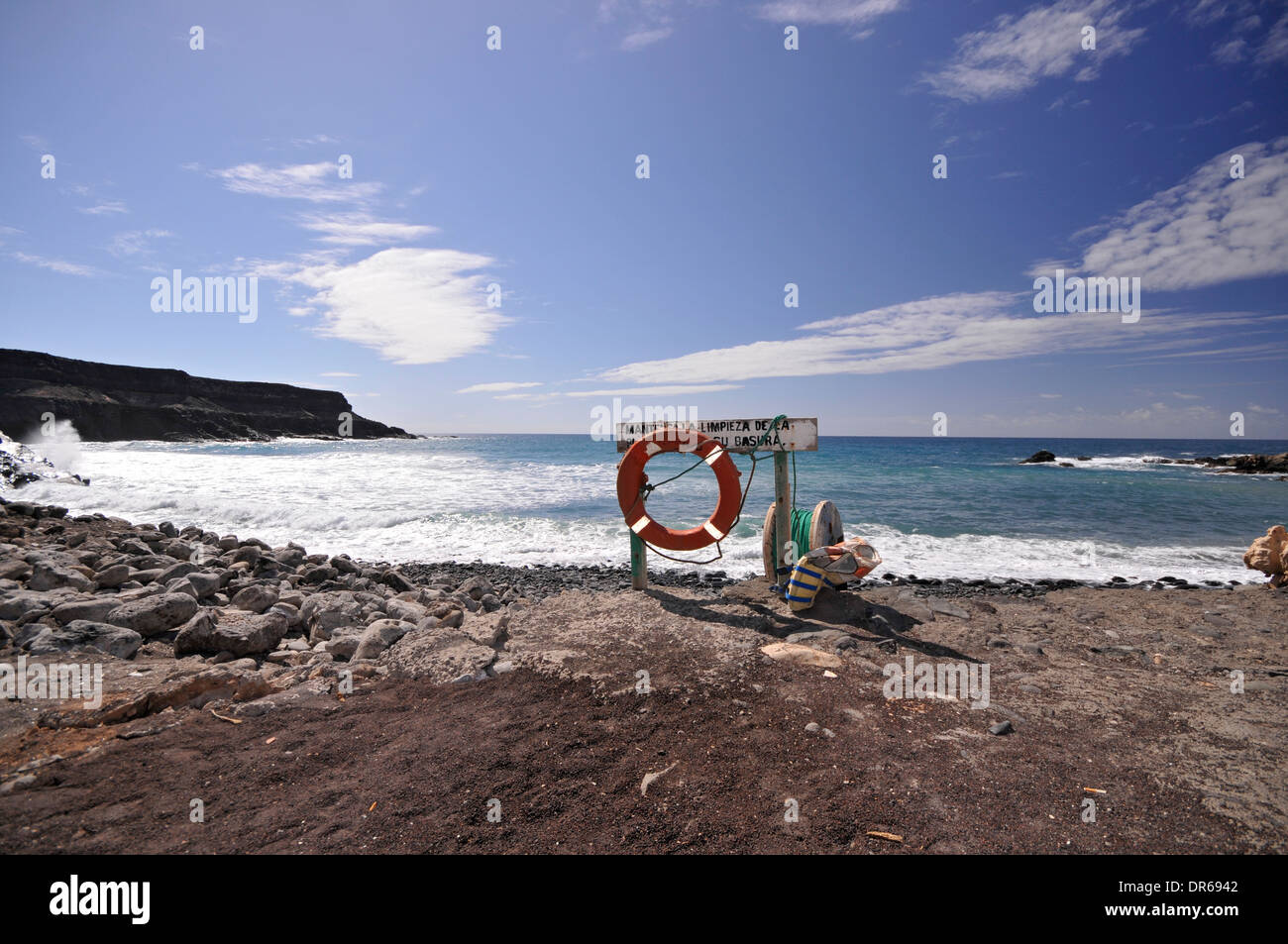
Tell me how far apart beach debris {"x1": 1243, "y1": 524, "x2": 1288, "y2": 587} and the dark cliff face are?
60.2 metres

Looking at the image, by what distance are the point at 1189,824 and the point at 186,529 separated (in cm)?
1224


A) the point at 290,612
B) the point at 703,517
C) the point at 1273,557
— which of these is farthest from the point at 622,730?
the point at 703,517

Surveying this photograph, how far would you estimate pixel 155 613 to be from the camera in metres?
4.04

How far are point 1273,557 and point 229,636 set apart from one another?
39.4 ft

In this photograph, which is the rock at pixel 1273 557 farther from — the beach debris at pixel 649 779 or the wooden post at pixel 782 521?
the beach debris at pixel 649 779

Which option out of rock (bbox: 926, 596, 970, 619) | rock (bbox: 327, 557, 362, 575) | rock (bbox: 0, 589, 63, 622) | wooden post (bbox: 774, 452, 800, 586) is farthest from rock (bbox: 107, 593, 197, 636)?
rock (bbox: 926, 596, 970, 619)

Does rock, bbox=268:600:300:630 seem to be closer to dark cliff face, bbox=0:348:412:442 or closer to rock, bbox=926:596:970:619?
rock, bbox=926:596:970:619

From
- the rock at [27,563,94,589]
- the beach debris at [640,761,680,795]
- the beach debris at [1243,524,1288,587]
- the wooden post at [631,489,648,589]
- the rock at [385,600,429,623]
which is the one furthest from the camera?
the beach debris at [1243,524,1288,587]

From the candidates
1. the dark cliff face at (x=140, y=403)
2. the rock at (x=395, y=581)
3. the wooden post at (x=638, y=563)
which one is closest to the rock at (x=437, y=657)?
the wooden post at (x=638, y=563)

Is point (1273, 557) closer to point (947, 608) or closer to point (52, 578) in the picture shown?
point (947, 608)

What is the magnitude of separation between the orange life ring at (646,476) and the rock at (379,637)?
2193 mm

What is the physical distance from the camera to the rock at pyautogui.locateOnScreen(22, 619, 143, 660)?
349 cm
